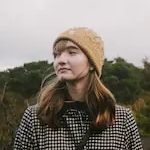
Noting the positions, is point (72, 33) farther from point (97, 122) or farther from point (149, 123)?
point (149, 123)

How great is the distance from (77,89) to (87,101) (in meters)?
0.09

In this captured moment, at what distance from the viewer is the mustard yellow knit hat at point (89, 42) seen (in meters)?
3.32

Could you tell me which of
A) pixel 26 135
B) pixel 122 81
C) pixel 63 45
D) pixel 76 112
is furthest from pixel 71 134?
pixel 122 81

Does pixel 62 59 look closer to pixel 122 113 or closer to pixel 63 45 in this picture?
pixel 63 45

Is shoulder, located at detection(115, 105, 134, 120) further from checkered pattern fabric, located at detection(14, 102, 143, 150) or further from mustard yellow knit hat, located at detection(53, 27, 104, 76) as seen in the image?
mustard yellow knit hat, located at detection(53, 27, 104, 76)

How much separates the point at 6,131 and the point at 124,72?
868 inches

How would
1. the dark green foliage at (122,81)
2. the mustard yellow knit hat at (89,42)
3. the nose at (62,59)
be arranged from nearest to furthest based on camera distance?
the nose at (62,59)
the mustard yellow knit hat at (89,42)
the dark green foliage at (122,81)

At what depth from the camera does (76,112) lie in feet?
10.8

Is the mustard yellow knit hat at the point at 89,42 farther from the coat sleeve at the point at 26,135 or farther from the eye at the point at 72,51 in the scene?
the coat sleeve at the point at 26,135

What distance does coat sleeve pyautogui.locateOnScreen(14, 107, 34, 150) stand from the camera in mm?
3211

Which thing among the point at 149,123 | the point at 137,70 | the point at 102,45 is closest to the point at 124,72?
the point at 137,70

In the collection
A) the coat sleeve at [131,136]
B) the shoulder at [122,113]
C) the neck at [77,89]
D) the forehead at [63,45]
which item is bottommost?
the coat sleeve at [131,136]

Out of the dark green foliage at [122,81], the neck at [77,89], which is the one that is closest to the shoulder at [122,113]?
the neck at [77,89]

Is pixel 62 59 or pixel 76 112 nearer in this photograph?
pixel 62 59
